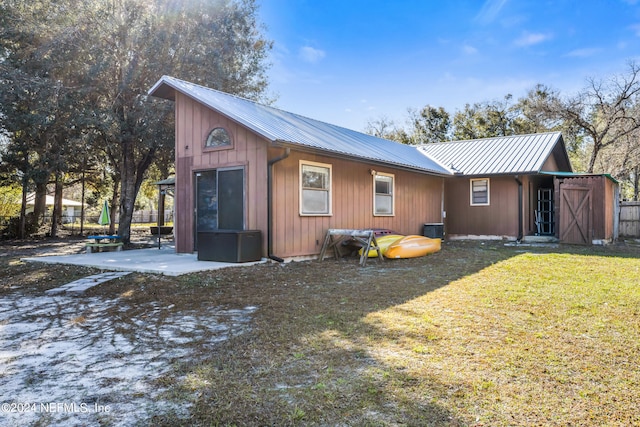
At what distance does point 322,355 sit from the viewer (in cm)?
304

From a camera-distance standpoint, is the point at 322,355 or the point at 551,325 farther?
the point at 551,325

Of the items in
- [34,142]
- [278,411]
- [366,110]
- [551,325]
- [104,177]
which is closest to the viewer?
[278,411]

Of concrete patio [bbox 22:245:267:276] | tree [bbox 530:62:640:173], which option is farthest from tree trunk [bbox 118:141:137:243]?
tree [bbox 530:62:640:173]

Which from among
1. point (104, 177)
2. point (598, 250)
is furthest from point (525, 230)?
point (104, 177)

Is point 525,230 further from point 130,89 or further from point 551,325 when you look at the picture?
point 130,89

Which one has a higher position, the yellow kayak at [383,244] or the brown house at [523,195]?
the brown house at [523,195]

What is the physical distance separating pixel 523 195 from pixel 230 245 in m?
9.74

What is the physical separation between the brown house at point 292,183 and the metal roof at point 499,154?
0.31ft

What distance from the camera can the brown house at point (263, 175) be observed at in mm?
8070

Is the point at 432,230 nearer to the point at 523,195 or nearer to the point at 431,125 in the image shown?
→ the point at 523,195

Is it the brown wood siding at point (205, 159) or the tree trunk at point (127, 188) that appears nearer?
the brown wood siding at point (205, 159)

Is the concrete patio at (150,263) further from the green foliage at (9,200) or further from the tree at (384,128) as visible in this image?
the tree at (384,128)

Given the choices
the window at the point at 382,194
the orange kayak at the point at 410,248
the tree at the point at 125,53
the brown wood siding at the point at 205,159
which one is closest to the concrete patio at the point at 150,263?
the brown wood siding at the point at 205,159

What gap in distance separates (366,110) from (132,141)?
947 inches
